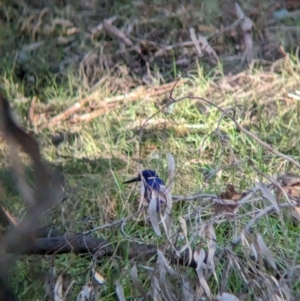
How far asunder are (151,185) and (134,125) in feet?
5.57

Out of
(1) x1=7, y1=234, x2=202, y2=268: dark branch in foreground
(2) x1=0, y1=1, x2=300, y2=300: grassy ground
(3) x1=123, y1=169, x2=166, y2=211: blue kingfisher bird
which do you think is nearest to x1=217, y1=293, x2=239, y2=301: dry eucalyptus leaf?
(2) x1=0, y1=1, x2=300, y2=300: grassy ground

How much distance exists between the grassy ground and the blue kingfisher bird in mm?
141

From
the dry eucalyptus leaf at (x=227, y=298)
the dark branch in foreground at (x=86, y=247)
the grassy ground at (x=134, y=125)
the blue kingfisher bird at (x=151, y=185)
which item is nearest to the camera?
the dry eucalyptus leaf at (x=227, y=298)

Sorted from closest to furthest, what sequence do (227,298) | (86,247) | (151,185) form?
(227,298)
(86,247)
(151,185)

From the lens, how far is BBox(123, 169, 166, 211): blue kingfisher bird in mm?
2490

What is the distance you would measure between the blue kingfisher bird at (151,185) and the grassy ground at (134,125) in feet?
0.46

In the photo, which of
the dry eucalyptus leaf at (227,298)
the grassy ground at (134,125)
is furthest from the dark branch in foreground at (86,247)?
the dry eucalyptus leaf at (227,298)

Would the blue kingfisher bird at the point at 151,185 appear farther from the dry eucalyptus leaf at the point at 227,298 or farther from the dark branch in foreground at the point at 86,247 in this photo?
the dry eucalyptus leaf at the point at 227,298

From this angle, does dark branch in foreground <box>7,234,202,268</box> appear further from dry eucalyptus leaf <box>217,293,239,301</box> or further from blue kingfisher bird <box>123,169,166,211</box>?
dry eucalyptus leaf <box>217,293,239,301</box>

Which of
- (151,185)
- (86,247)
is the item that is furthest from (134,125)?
(86,247)

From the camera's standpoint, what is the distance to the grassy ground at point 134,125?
3.26 meters

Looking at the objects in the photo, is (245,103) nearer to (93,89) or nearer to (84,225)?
(93,89)

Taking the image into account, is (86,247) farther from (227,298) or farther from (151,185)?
(227,298)

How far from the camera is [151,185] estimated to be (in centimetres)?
318
